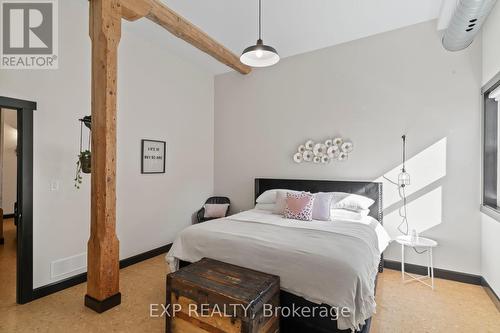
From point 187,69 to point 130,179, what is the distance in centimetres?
227

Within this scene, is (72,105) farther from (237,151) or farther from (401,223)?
(401,223)

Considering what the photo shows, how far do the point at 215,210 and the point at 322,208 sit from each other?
2.25 m

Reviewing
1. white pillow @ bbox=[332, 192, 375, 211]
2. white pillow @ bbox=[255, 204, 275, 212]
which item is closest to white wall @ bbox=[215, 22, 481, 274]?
white pillow @ bbox=[332, 192, 375, 211]

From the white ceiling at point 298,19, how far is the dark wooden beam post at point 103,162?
0.90 m

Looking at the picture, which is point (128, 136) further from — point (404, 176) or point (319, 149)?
point (404, 176)

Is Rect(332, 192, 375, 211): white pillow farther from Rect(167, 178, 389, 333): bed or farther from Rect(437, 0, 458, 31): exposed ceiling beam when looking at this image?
Rect(437, 0, 458, 31): exposed ceiling beam

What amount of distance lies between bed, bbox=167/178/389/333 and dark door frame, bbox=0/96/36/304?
1425mm

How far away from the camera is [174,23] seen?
3107 millimetres

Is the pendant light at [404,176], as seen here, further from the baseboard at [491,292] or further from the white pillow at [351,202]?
the baseboard at [491,292]

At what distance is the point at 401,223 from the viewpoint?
3.50 meters

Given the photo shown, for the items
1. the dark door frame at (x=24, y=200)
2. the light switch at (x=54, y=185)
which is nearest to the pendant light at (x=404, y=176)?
the light switch at (x=54, y=185)

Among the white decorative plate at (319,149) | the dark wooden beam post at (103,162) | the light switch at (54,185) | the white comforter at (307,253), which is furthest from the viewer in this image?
the white decorative plate at (319,149)

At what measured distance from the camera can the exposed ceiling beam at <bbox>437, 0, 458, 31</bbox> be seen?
2.81 meters

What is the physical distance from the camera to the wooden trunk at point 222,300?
5.62 ft
